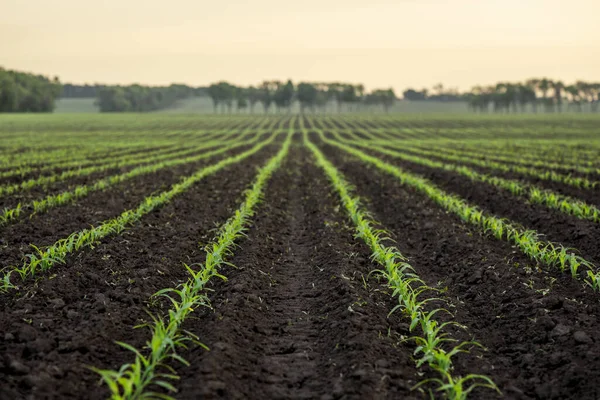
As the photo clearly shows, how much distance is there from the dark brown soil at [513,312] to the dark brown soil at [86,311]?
323cm

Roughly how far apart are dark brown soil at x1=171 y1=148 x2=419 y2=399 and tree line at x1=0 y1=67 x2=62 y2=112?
11771 cm

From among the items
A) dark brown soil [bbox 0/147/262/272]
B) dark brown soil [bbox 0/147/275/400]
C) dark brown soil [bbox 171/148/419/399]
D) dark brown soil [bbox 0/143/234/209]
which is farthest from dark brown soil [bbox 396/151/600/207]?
dark brown soil [bbox 0/143/234/209]

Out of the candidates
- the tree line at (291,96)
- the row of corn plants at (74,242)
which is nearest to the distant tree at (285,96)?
the tree line at (291,96)

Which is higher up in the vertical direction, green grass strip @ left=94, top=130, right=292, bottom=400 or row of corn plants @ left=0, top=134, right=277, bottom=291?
row of corn plants @ left=0, top=134, right=277, bottom=291

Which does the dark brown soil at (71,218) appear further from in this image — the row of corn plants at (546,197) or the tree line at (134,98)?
the tree line at (134,98)

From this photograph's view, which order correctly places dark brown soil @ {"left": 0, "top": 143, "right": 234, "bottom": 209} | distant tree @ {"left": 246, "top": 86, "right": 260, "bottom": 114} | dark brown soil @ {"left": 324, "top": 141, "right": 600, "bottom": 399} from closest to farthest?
dark brown soil @ {"left": 324, "top": 141, "right": 600, "bottom": 399}, dark brown soil @ {"left": 0, "top": 143, "right": 234, "bottom": 209}, distant tree @ {"left": 246, "top": 86, "right": 260, "bottom": 114}

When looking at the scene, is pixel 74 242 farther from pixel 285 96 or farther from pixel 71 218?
pixel 285 96

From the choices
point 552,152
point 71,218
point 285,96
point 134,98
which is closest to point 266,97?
point 285,96

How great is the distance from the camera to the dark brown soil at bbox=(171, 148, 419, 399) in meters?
4.34

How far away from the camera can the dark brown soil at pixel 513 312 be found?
4543 millimetres

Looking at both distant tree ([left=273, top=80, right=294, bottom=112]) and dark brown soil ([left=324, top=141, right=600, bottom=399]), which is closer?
dark brown soil ([left=324, top=141, right=600, bottom=399])

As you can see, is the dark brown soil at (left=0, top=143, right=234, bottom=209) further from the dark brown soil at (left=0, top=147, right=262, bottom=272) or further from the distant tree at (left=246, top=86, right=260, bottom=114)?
the distant tree at (left=246, top=86, right=260, bottom=114)

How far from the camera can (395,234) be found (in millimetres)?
10227

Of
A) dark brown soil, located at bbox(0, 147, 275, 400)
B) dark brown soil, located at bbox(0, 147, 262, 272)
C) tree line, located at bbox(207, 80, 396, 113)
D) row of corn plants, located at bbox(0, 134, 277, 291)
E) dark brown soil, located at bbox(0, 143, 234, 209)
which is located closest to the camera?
dark brown soil, located at bbox(0, 147, 275, 400)
